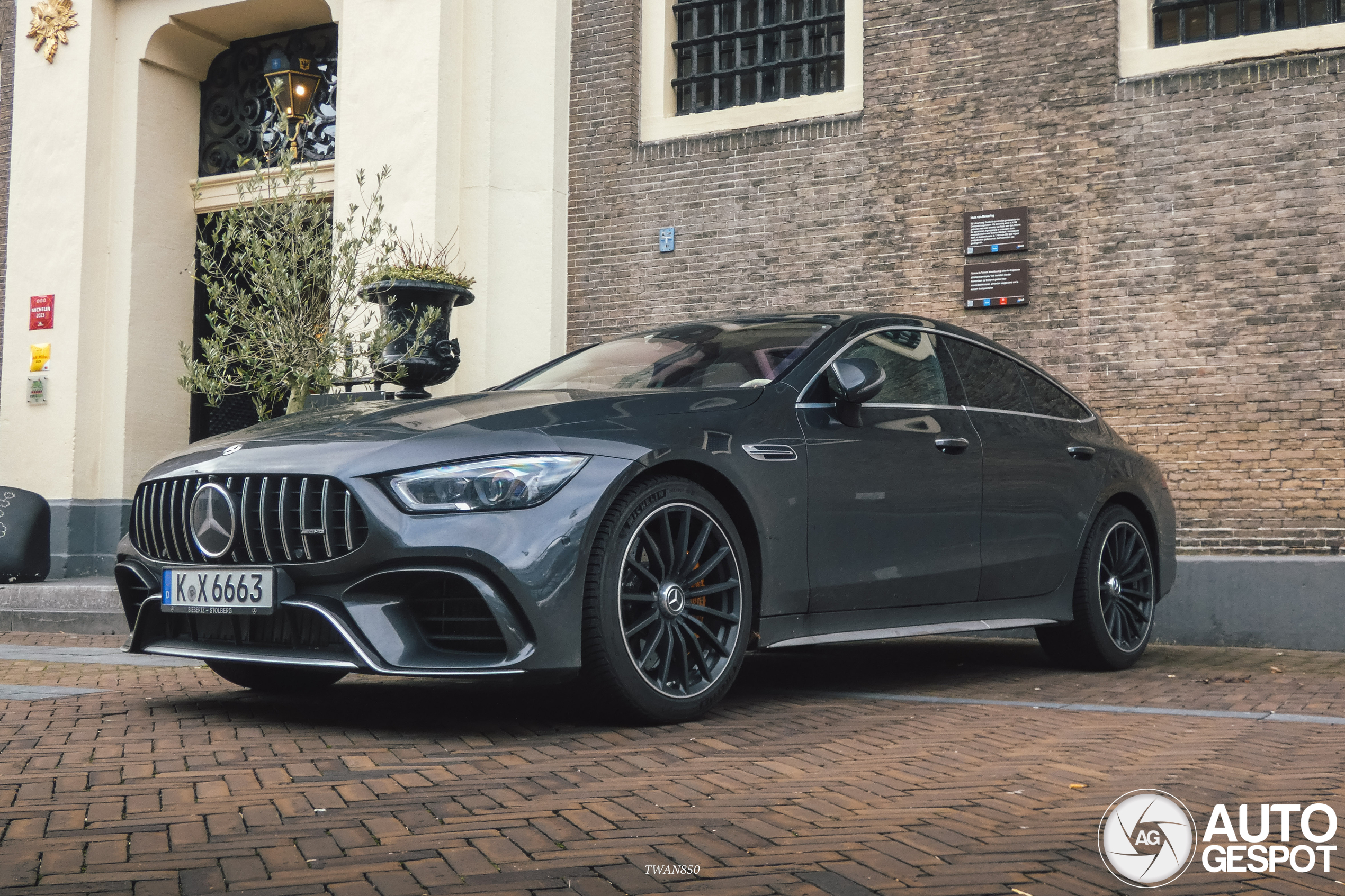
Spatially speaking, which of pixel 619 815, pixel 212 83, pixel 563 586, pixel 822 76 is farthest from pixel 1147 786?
pixel 212 83

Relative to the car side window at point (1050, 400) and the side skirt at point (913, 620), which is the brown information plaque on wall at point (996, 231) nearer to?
the car side window at point (1050, 400)

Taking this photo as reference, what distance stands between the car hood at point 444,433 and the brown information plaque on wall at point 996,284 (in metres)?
6.11

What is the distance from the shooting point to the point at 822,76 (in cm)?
1184

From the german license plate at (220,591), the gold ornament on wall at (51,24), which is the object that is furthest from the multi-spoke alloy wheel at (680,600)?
the gold ornament on wall at (51,24)

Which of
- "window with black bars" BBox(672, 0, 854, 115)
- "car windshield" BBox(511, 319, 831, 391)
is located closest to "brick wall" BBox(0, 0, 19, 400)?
"window with black bars" BBox(672, 0, 854, 115)

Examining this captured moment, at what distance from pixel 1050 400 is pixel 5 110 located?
519 inches

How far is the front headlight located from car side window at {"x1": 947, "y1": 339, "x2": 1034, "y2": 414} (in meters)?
2.46

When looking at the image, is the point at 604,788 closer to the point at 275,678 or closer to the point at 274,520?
the point at 274,520

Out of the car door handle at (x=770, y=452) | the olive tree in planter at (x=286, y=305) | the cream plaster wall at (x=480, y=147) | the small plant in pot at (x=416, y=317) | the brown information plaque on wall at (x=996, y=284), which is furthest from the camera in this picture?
the cream plaster wall at (x=480, y=147)

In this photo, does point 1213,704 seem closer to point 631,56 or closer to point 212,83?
point 631,56

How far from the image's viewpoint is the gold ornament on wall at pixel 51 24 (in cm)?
1388

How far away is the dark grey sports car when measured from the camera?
4023 mm

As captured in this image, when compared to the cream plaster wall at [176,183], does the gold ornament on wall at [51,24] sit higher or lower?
higher

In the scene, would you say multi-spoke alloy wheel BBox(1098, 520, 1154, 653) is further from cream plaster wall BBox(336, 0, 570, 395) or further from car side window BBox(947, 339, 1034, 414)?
cream plaster wall BBox(336, 0, 570, 395)
